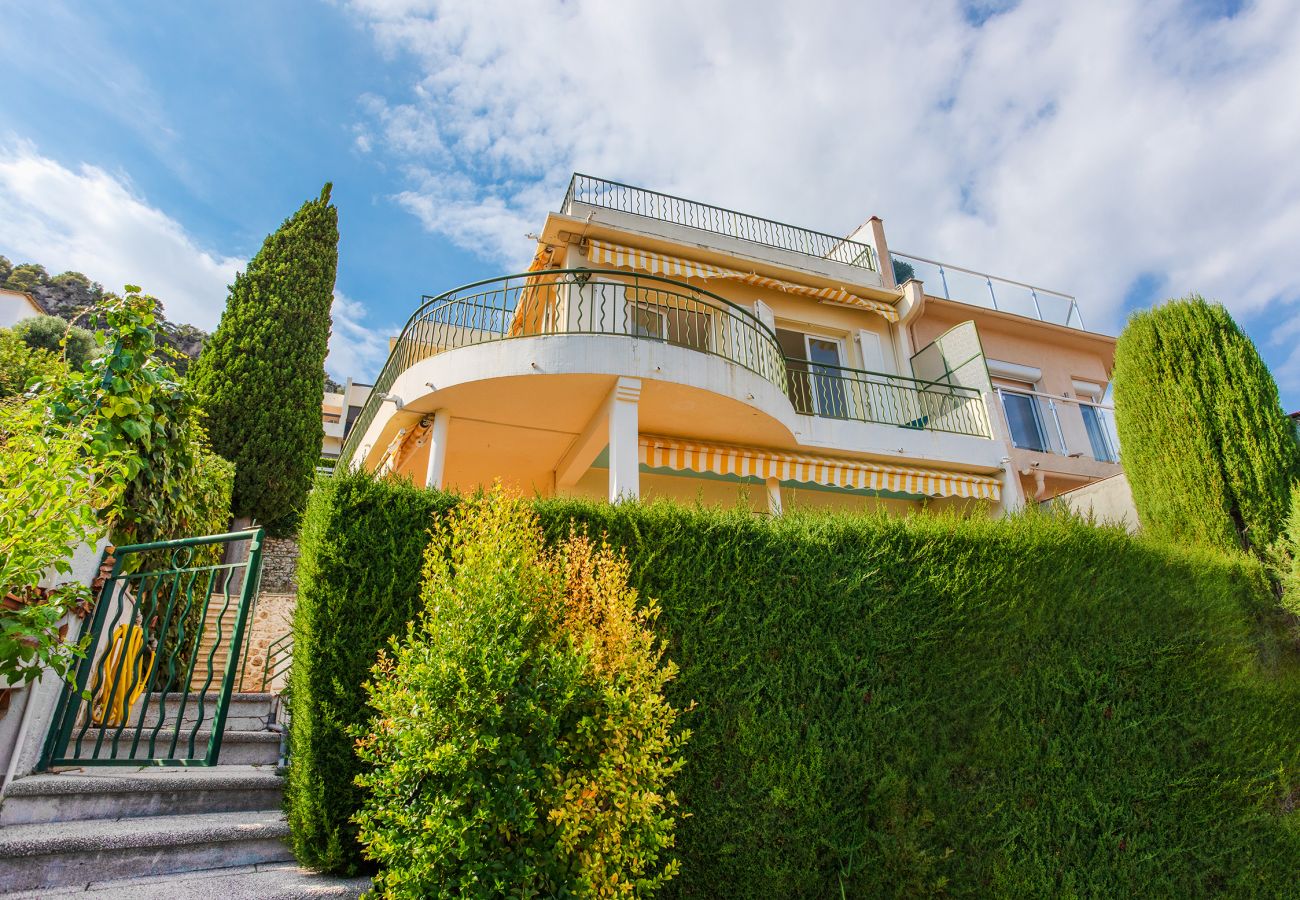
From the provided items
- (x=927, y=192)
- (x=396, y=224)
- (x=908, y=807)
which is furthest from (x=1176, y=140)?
(x=396, y=224)

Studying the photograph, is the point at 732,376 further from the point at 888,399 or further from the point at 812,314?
the point at 812,314

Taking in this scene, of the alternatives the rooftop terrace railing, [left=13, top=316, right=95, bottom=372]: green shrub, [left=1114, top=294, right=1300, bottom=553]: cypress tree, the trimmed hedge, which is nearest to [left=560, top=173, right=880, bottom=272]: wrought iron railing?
the rooftop terrace railing

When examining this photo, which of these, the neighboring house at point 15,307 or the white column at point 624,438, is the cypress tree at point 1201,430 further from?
the neighboring house at point 15,307

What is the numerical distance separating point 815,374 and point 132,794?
11745mm

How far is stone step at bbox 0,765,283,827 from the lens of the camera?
3705mm

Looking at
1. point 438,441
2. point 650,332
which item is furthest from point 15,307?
point 650,332

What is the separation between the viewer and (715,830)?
4215 mm

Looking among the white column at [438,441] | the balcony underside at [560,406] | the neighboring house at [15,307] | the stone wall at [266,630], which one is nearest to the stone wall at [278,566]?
the stone wall at [266,630]

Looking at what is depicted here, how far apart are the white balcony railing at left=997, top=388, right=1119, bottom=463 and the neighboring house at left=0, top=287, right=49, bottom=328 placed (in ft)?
146

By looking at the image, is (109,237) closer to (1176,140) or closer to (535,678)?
(535,678)

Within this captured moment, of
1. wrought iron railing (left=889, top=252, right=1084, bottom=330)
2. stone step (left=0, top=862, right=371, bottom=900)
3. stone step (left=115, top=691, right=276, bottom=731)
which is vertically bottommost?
stone step (left=0, top=862, right=371, bottom=900)

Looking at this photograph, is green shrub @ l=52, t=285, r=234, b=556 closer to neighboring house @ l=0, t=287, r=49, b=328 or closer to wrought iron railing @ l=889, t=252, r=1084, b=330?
wrought iron railing @ l=889, t=252, r=1084, b=330

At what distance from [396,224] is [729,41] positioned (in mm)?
6073

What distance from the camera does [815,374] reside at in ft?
41.2
